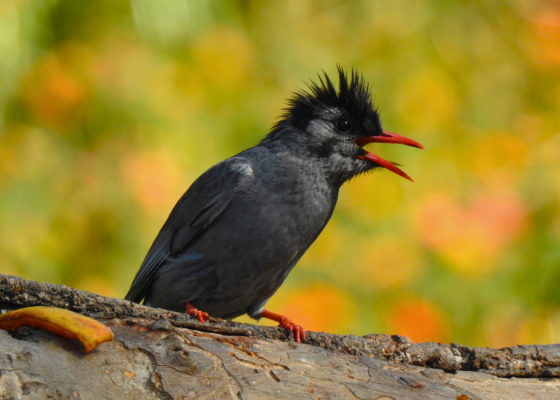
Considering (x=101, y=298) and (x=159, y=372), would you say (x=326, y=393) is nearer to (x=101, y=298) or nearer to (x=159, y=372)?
(x=159, y=372)

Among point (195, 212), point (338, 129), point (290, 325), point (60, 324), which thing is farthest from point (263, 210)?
point (60, 324)

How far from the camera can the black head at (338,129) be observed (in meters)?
4.58

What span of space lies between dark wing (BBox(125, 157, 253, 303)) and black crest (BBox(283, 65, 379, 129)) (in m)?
0.61

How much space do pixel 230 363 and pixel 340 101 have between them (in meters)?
2.59

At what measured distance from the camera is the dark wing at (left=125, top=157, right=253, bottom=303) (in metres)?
4.42

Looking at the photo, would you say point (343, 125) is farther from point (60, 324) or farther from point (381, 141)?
point (60, 324)

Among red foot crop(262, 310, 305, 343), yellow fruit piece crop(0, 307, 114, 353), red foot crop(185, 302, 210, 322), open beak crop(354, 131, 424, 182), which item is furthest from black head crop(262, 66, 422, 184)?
yellow fruit piece crop(0, 307, 114, 353)

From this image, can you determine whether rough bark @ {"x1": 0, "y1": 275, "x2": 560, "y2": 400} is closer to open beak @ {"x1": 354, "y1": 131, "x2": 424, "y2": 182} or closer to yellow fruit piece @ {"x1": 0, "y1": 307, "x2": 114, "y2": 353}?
yellow fruit piece @ {"x1": 0, "y1": 307, "x2": 114, "y2": 353}

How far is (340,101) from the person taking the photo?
4738 millimetres

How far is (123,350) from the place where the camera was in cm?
250

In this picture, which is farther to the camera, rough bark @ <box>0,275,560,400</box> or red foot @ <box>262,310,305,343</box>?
red foot @ <box>262,310,305,343</box>

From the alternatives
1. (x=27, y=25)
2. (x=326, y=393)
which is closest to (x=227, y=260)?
(x=326, y=393)

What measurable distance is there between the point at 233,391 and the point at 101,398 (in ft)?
1.68

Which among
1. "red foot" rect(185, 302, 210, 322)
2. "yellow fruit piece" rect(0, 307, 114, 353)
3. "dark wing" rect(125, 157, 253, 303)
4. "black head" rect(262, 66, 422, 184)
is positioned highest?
"black head" rect(262, 66, 422, 184)
